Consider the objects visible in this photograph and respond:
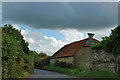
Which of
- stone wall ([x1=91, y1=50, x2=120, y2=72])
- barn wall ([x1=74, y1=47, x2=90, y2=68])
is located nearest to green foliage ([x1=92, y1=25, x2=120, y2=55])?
stone wall ([x1=91, y1=50, x2=120, y2=72])

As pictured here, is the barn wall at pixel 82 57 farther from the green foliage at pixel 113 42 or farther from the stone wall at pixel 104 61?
the green foliage at pixel 113 42

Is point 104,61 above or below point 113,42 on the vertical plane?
below

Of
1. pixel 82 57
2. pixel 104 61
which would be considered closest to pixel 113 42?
pixel 104 61

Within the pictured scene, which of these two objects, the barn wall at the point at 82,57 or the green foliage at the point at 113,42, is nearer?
the green foliage at the point at 113,42

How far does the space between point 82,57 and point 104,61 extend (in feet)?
59.6

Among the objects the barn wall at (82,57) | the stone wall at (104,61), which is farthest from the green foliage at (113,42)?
the barn wall at (82,57)

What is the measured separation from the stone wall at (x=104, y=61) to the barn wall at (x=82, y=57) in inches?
574

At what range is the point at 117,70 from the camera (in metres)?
15.7

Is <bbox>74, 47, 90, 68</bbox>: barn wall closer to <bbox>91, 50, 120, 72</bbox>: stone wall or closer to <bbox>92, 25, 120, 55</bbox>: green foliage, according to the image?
<bbox>91, 50, 120, 72</bbox>: stone wall

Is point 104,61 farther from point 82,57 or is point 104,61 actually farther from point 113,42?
point 82,57

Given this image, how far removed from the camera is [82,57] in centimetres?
3653

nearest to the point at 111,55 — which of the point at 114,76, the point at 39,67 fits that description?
the point at 114,76

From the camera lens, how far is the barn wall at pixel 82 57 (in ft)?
118

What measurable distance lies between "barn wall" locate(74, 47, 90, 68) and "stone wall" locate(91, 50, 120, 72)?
1459 centimetres
